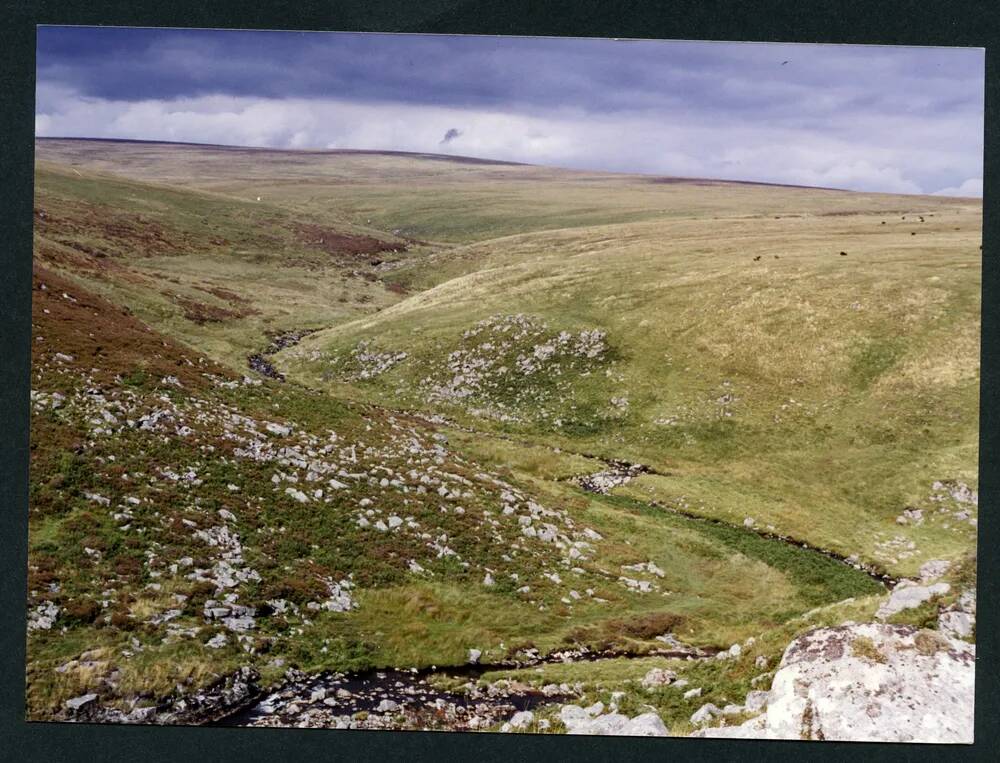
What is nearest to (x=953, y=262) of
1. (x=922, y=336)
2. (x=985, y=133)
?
(x=922, y=336)

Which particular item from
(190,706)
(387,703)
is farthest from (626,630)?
(190,706)

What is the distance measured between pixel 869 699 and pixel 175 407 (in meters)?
17.6

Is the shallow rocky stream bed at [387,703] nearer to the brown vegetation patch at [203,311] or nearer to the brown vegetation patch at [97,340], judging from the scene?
the brown vegetation patch at [97,340]

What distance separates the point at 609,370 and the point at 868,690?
14359 millimetres

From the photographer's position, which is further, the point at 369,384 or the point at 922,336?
the point at 369,384

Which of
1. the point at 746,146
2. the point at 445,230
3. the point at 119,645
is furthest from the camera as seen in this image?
the point at 445,230

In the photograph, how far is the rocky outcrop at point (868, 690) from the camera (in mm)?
12578

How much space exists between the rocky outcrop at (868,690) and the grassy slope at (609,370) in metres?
1.32

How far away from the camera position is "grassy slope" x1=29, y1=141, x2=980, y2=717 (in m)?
14.0

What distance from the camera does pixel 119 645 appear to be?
1214cm

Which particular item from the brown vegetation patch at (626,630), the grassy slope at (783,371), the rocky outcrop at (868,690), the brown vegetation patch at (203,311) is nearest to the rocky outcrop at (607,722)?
the rocky outcrop at (868,690)

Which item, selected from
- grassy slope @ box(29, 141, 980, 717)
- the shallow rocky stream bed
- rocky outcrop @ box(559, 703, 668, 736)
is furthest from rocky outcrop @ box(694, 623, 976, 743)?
the shallow rocky stream bed

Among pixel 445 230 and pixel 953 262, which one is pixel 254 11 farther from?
pixel 445 230

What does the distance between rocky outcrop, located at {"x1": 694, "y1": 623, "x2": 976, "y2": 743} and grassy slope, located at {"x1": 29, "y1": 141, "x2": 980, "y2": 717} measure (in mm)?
1318
